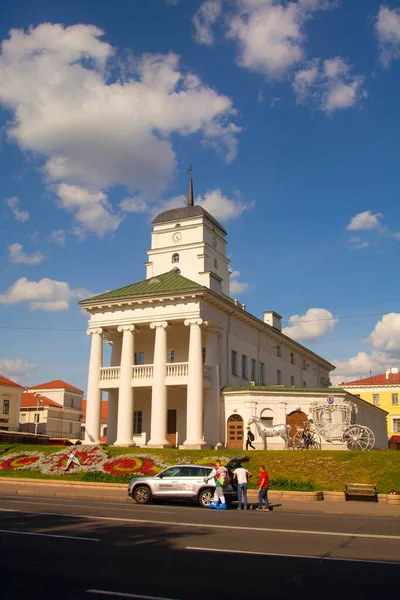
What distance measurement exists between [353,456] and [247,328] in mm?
18769

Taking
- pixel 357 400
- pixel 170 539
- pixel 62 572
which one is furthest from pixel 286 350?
pixel 62 572

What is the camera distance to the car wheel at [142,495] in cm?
2169

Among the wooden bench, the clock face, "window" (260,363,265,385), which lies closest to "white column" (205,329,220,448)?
"window" (260,363,265,385)

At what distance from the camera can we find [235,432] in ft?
135

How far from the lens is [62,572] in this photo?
865 centimetres

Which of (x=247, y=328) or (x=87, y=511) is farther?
(x=247, y=328)

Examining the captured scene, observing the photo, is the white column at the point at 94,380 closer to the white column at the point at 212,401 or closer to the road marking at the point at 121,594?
the white column at the point at 212,401

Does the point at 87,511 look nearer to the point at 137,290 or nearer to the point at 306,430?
the point at 306,430

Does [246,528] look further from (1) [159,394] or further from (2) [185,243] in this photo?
(2) [185,243]

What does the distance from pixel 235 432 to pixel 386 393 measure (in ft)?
162

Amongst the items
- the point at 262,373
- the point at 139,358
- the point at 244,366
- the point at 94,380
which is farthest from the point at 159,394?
the point at 262,373

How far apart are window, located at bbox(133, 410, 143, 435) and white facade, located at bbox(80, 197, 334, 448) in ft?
0.25

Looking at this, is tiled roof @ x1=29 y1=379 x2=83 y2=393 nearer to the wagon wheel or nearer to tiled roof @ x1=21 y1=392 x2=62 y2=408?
tiled roof @ x1=21 y1=392 x2=62 y2=408

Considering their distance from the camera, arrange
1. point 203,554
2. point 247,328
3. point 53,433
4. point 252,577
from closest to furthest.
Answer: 1. point 252,577
2. point 203,554
3. point 247,328
4. point 53,433
